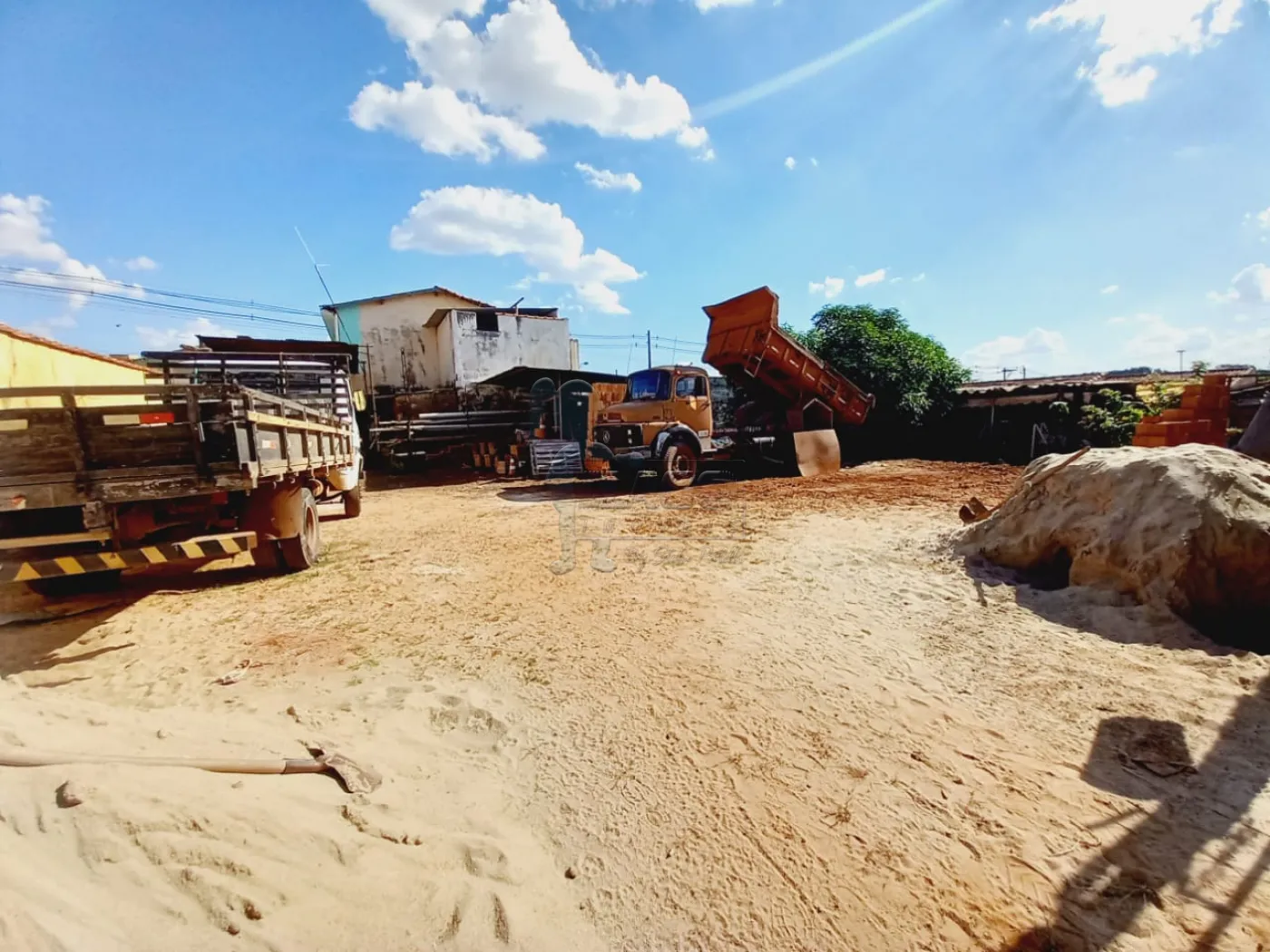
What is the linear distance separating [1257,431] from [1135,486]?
8.78 feet

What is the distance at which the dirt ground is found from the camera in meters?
1.84

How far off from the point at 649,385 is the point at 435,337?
51.8ft

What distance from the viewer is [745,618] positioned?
4.42 m

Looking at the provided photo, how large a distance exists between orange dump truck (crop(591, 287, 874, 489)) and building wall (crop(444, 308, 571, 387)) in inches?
403

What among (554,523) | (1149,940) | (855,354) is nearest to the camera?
(1149,940)

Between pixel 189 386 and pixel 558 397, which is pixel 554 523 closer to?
pixel 189 386

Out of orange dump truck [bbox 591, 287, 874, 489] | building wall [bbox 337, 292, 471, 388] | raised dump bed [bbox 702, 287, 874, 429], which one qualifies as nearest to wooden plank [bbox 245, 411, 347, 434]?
orange dump truck [bbox 591, 287, 874, 489]

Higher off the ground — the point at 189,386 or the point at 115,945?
the point at 189,386

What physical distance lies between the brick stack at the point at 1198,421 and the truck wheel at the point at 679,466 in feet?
22.3

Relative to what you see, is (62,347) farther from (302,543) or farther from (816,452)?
(816,452)

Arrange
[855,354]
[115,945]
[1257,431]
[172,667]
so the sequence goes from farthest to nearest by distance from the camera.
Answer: [855,354] → [1257,431] → [172,667] → [115,945]

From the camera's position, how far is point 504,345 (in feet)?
78.9

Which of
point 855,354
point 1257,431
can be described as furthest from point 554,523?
point 855,354

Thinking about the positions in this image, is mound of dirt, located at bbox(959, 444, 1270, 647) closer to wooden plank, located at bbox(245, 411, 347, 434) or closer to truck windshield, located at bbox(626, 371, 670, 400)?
wooden plank, located at bbox(245, 411, 347, 434)
